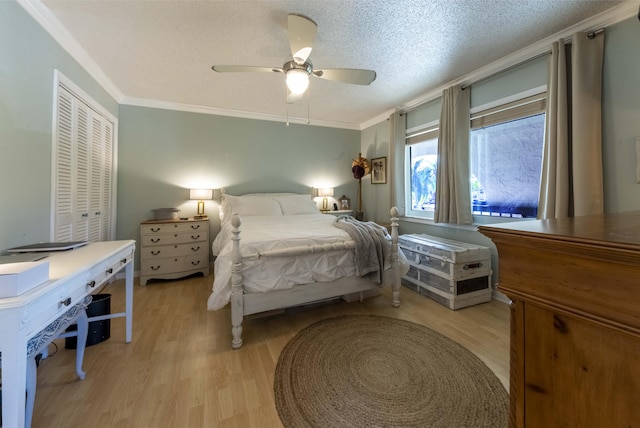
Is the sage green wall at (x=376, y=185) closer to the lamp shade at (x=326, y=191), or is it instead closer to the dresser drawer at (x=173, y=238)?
the lamp shade at (x=326, y=191)

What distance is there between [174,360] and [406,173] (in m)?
3.57

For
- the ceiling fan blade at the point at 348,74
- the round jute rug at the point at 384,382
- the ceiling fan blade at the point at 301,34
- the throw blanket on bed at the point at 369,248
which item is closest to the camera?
the round jute rug at the point at 384,382

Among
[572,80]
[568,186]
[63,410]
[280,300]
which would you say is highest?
[572,80]

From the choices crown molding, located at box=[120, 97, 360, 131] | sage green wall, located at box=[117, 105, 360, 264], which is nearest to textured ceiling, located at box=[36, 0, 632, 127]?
crown molding, located at box=[120, 97, 360, 131]

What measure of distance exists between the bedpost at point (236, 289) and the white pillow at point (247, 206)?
1.62 metres

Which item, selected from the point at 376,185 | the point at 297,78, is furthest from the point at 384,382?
the point at 376,185

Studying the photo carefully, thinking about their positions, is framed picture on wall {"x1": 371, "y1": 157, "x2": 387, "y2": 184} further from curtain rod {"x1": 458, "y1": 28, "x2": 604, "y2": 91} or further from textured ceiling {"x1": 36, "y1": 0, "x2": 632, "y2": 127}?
curtain rod {"x1": 458, "y1": 28, "x2": 604, "y2": 91}

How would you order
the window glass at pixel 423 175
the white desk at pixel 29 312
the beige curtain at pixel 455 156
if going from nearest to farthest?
the white desk at pixel 29 312
the beige curtain at pixel 455 156
the window glass at pixel 423 175

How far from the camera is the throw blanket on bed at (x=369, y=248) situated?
85.7 inches

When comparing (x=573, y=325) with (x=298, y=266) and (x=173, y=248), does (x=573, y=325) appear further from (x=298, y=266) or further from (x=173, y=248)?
(x=173, y=248)

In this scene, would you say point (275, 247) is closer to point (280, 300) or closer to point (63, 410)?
point (280, 300)

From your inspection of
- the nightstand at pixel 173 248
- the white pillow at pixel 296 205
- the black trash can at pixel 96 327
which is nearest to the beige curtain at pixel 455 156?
the white pillow at pixel 296 205

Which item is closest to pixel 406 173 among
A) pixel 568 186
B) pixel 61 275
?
pixel 568 186

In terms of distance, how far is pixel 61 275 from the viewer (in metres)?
1.04
